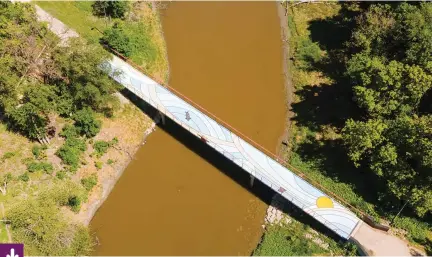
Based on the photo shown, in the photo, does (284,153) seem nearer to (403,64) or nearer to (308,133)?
(308,133)

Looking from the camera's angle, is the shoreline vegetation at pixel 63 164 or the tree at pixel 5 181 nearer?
the shoreline vegetation at pixel 63 164

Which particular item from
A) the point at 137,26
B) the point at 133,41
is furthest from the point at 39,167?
the point at 137,26

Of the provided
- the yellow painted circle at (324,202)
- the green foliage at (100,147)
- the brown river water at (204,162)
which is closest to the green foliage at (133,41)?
the brown river water at (204,162)

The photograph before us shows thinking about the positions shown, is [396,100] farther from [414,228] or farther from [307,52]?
[307,52]

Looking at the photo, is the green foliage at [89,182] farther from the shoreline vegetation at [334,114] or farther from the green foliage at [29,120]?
the shoreline vegetation at [334,114]

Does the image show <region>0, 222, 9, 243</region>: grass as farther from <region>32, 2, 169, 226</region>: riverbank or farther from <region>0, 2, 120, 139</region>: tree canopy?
<region>0, 2, 120, 139</region>: tree canopy
